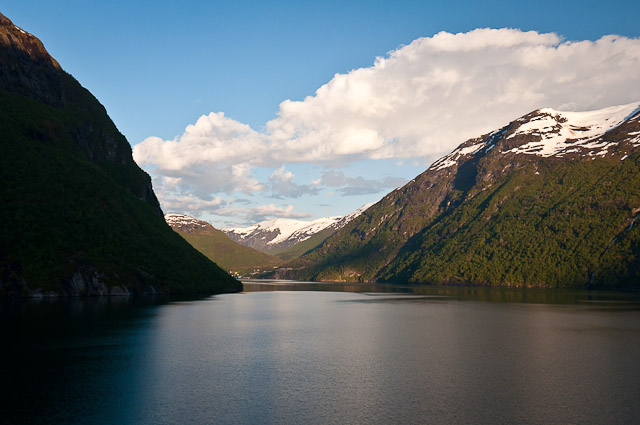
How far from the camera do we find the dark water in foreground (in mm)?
36844

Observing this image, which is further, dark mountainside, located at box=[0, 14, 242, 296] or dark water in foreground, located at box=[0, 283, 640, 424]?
dark mountainside, located at box=[0, 14, 242, 296]

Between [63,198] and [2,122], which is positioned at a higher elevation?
[2,122]

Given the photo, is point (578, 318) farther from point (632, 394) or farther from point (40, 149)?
point (40, 149)

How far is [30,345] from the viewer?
6191 cm

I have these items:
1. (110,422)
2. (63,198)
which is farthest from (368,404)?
(63,198)

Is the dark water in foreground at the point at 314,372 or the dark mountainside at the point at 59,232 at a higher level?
the dark mountainside at the point at 59,232

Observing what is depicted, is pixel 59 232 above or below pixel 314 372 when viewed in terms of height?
above

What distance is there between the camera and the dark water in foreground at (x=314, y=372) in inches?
1451

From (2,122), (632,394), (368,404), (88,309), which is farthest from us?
(2,122)

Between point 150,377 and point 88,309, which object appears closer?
point 150,377

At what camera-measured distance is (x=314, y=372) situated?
51094 mm

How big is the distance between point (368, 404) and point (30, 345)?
4606cm

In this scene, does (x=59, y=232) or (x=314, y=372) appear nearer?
(x=314, y=372)

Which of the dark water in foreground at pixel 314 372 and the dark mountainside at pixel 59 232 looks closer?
the dark water in foreground at pixel 314 372
